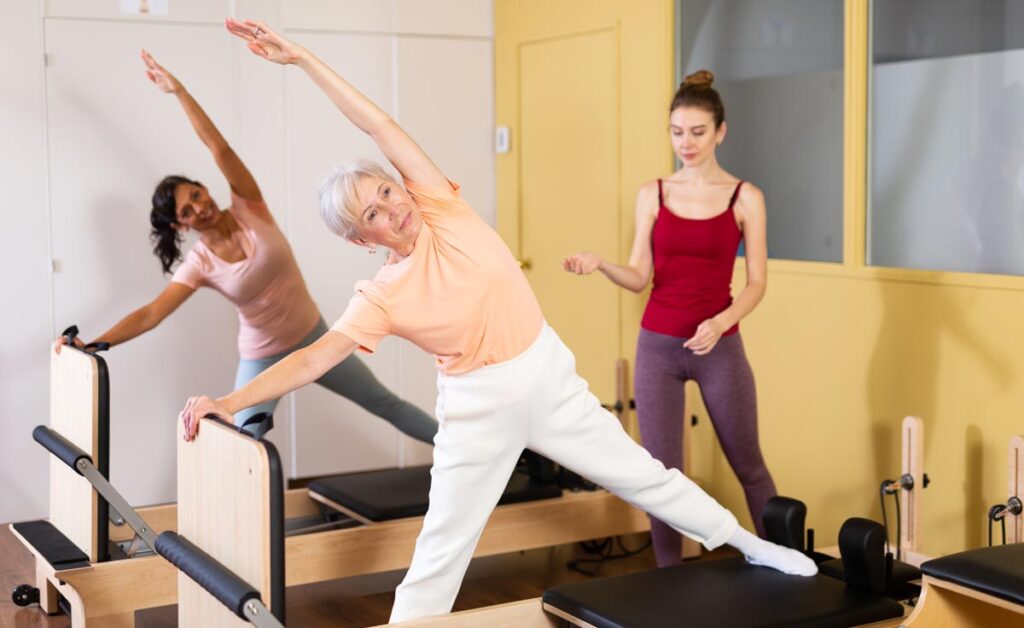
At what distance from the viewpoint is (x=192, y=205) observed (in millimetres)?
3676

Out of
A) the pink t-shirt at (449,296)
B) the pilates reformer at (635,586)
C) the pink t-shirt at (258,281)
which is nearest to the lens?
the pilates reformer at (635,586)

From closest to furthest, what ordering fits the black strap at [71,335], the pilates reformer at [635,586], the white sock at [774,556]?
1. the pilates reformer at [635,586]
2. the white sock at [774,556]
3. the black strap at [71,335]

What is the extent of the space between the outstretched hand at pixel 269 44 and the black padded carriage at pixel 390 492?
5.01 feet

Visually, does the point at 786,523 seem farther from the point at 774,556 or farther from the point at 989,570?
the point at 989,570

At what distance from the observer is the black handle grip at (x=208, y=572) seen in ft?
7.02

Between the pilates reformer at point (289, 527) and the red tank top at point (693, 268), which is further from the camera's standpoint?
the red tank top at point (693, 268)

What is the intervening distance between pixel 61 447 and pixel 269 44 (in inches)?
51.7

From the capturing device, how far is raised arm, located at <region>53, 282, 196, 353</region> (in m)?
3.64

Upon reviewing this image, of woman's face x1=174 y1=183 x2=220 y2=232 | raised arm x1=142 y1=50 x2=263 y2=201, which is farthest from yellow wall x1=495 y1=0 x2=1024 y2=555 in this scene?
woman's face x1=174 y1=183 x2=220 y2=232

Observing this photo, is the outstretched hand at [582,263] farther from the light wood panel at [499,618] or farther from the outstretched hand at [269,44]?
the outstretched hand at [269,44]

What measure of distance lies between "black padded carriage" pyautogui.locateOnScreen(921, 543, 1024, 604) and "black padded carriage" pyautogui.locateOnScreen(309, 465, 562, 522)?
5.07 ft

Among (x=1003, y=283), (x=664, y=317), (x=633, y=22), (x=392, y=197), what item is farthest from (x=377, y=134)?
(x=633, y=22)

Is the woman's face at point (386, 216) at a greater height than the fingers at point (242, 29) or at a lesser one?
lesser

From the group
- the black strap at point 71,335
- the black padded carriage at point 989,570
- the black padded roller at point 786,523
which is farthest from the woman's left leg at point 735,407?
the black strap at point 71,335
